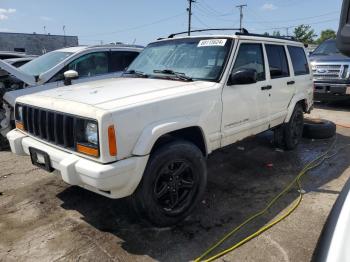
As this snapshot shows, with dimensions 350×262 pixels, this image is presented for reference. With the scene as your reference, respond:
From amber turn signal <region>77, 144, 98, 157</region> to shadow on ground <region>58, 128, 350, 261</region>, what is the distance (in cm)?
94

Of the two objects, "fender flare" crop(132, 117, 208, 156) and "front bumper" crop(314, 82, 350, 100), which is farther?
"front bumper" crop(314, 82, 350, 100)

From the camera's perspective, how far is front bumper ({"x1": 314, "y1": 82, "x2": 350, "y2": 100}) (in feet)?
30.7

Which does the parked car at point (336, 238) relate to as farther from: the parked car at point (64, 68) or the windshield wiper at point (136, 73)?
the parked car at point (64, 68)

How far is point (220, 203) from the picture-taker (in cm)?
400

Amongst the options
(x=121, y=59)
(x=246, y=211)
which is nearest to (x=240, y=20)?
(x=121, y=59)

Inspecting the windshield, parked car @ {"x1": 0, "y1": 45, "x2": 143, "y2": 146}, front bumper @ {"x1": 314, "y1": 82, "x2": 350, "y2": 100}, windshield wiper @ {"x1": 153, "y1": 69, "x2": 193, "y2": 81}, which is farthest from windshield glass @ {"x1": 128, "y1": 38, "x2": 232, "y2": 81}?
front bumper @ {"x1": 314, "y1": 82, "x2": 350, "y2": 100}

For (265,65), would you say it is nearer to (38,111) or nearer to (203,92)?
(203,92)

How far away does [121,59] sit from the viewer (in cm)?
729

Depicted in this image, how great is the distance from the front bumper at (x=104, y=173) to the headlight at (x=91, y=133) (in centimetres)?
18

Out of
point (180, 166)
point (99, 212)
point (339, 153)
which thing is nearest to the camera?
point (180, 166)

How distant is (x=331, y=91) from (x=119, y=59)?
608 cm

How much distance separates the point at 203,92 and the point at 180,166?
826mm

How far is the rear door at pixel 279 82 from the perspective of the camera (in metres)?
4.92

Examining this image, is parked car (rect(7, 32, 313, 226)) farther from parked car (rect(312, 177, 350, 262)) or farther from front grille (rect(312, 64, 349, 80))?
front grille (rect(312, 64, 349, 80))
